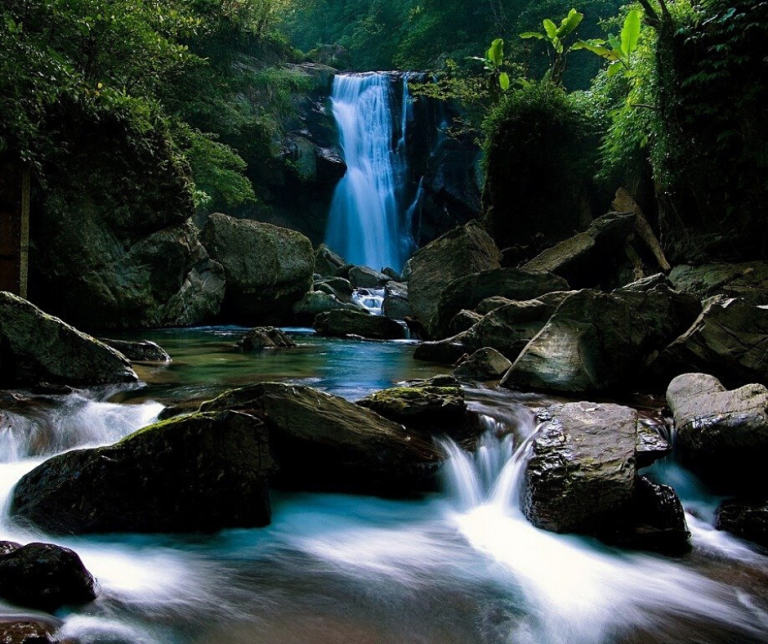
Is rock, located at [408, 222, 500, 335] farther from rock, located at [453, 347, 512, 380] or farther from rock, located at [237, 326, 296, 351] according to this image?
rock, located at [453, 347, 512, 380]

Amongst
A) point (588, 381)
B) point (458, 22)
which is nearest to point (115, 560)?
point (588, 381)

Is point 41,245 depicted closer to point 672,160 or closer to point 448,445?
point 448,445

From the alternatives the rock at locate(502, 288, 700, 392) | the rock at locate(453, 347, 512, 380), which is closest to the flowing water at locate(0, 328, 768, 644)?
the rock at locate(502, 288, 700, 392)

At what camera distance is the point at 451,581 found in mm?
3318

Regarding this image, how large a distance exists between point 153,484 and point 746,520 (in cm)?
397

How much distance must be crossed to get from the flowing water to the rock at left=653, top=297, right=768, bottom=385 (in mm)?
1747

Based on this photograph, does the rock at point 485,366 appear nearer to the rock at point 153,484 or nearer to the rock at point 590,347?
the rock at point 590,347

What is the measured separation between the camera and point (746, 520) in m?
3.83

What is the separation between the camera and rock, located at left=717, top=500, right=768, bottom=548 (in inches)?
148

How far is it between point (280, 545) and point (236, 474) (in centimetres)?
53

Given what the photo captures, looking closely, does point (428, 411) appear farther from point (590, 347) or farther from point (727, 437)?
point (590, 347)

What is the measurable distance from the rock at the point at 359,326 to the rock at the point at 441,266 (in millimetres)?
652

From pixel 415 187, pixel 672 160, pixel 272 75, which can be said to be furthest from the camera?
pixel 415 187

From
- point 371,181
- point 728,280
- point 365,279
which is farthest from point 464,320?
point 371,181
